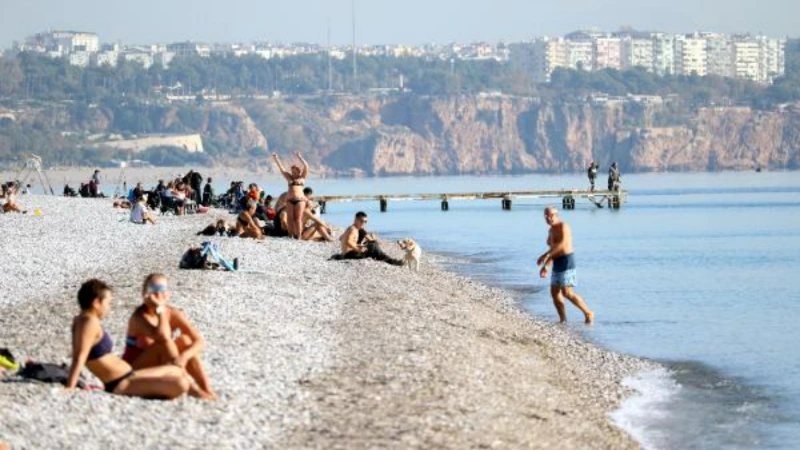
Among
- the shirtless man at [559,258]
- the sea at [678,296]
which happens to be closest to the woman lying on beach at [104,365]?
the sea at [678,296]

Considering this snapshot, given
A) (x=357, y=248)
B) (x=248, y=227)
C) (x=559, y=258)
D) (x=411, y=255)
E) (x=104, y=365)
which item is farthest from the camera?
(x=248, y=227)

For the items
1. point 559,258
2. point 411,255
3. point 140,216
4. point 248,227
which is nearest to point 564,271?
point 559,258

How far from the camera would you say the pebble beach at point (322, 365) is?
39.0 feet

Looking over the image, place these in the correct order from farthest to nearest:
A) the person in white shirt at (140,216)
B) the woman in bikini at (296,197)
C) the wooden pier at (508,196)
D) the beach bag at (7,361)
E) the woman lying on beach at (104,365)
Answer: the wooden pier at (508,196) → the person in white shirt at (140,216) → the woman in bikini at (296,197) → the beach bag at (7,361) → the woman lying on beach at (104,365)

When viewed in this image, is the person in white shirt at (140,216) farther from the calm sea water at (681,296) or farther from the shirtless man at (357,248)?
the shirtless man at (357,248)

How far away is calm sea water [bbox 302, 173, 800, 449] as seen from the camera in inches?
627

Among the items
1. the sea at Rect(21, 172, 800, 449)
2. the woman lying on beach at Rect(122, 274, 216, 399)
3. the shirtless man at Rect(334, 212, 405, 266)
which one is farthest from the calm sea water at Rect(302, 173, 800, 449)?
the woman lying on beach at Rect(122, 274, 216, 399)

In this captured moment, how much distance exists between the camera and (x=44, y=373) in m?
12.8

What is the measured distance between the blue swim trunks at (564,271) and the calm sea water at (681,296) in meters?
0.91

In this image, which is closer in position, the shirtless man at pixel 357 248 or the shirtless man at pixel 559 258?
the shirtless man at pixel 559 258

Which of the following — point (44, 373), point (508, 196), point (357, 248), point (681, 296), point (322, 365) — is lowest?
point (508, 196)

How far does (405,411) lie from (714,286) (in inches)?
892

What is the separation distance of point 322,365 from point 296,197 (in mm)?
16098

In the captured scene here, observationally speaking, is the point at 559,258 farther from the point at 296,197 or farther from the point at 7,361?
the point at 296,197
